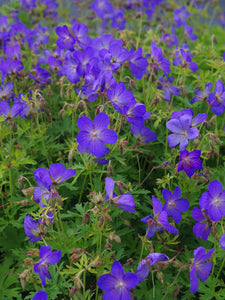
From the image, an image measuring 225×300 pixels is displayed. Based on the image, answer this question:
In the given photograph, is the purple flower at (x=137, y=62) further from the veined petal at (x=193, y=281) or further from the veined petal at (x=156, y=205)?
the veined petal at (x=193, y=281)

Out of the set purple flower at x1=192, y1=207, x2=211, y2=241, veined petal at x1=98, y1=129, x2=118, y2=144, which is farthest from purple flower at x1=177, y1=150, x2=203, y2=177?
veined petal at x1=98, y1=129, x2=118, y2=144

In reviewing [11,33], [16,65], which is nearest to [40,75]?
[16,65]

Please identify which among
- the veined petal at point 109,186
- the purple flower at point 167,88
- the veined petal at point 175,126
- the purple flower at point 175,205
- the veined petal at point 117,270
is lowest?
the purple flower at point 175,205

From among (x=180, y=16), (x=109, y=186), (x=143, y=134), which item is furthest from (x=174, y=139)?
(x=180, y=16)

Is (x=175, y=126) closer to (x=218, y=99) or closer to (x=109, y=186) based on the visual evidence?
(x=218, y=99)

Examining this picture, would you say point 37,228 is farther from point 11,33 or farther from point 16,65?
point 11,33

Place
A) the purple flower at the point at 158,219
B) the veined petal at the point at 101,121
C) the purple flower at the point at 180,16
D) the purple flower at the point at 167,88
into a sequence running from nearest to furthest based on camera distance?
1. the purple flower at the point at 158,219
2. the veined petal at the point at 101,121
3. the purple flower at the point at 167,88
4. the purple flower at the point at 180,16

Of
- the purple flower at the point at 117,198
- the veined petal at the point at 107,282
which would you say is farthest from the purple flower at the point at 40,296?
the purple flower at the point at 117,198
